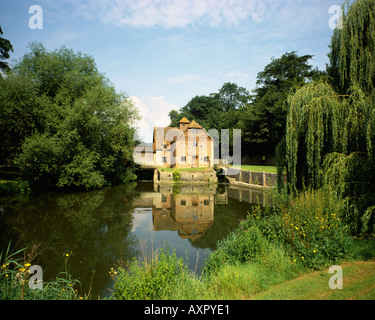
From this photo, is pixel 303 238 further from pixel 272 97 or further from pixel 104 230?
pixel 272 97

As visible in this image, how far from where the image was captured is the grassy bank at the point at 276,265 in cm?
451

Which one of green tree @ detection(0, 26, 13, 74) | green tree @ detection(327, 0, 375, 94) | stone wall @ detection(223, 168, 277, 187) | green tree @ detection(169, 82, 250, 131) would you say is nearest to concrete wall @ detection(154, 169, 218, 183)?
stone wall @ detection(223, 168, 277, 187)

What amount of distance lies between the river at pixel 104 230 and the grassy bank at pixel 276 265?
121 cm

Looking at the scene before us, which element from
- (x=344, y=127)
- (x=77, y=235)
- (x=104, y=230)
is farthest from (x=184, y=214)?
(x=344, y=127)

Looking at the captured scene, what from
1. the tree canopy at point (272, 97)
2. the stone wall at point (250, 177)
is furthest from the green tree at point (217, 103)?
the stone wall at point (250, 177)

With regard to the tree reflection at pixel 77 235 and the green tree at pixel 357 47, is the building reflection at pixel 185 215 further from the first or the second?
the green tree at pixel 357 47

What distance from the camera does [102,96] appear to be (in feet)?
81.5

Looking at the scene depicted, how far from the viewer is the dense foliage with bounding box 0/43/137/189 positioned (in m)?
20.9

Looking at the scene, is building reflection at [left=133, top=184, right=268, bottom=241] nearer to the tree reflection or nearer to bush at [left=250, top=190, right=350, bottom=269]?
bush at [left=250, top=190, right=350, bottom=269]

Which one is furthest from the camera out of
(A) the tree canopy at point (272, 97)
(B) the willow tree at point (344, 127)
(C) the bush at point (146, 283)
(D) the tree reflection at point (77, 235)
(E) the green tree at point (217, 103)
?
(E) the green tree at point (217, 103)

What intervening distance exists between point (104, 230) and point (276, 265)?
8.40 m

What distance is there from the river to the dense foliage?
4461 millimetres

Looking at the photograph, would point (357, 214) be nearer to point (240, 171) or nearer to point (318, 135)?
point (318, 135)
